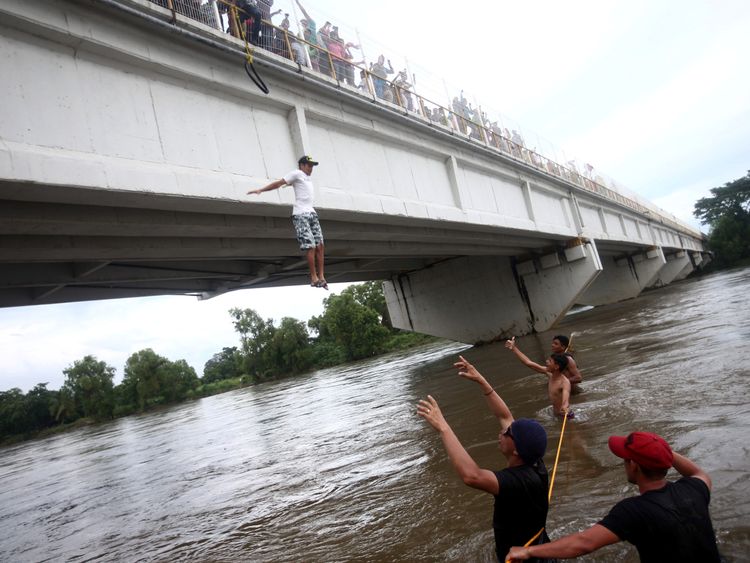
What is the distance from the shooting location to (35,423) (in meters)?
74.9

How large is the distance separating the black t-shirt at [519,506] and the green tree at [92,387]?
2835 inches

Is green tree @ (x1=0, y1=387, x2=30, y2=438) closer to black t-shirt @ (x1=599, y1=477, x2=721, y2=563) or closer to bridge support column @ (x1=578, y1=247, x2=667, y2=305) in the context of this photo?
bridge support column @ (x1=578, y1=247, x2=667, y2=305)

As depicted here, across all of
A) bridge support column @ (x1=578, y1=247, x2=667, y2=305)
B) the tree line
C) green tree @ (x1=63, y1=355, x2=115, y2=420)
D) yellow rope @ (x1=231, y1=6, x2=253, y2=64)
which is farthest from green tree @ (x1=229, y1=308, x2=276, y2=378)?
yellow rope @ (x1=231, y1=6, x2=253, y2=64)

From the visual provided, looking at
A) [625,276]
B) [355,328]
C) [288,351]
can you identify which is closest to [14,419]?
[288,351]

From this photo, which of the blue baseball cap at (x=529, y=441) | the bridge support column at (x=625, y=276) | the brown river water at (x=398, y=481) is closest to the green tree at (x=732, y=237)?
the bridge support column at (x=625, y=276)

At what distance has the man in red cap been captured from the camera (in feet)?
7.23

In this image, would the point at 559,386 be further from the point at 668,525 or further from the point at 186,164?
the point at 186,164

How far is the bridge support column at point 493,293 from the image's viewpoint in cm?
2316

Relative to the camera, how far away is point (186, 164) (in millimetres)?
6922

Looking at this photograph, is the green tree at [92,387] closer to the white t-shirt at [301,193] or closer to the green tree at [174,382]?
the green tree at [174,382]

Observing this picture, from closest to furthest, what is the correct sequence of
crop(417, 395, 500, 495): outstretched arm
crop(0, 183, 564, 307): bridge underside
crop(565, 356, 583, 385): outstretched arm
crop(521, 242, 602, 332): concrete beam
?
crop(417, 395, 500, 495): outstretched arm < crop(0, 183, 564, 307): bridge underside < crop(565, 356, 583, 385): outstretched arm < crop(521, 242, 602, 332): concrete beam

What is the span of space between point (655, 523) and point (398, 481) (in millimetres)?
Result: 3219

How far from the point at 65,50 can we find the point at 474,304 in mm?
20930

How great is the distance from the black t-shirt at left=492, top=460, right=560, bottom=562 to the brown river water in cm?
54
